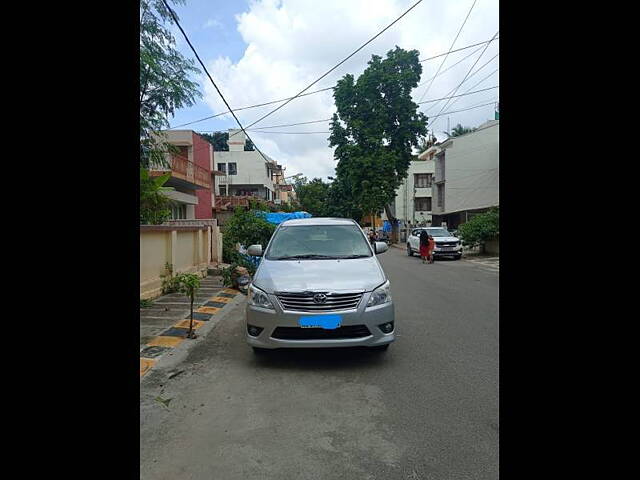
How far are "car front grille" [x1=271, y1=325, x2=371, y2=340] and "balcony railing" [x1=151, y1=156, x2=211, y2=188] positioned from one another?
1517 centimetres

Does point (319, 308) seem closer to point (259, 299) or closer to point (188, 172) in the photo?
point (259, 299)

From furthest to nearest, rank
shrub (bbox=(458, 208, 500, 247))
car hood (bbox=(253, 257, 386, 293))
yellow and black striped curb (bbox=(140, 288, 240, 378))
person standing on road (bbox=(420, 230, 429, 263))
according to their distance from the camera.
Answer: shrub (bbox=(458, 208, 500, 247)) < person standing on road (bbox=(420, 230, 429, 263)) < yellow and black striped curb (bbox=(140, 288, 240, 378)) < car hood (bbox=(253, 257, 386, 293))

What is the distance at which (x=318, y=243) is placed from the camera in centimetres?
587

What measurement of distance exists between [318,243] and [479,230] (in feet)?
52.2

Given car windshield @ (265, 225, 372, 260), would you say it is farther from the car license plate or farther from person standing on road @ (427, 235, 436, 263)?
person standing on road @ (427, 235, 436, 263)

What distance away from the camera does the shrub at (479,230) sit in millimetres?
19578

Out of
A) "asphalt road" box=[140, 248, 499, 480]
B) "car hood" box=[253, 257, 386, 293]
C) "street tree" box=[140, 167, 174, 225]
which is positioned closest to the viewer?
"asphalt road" box=[140, 248, 499, 480]

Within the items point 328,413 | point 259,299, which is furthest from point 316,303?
point 328,413

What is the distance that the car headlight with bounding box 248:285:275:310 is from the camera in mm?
4512

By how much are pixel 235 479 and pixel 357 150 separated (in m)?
31.0

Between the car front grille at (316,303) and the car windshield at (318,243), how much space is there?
1.09m

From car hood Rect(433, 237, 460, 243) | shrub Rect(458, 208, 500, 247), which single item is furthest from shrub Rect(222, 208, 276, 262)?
shrub Rect(458, 208, 500, 247)
